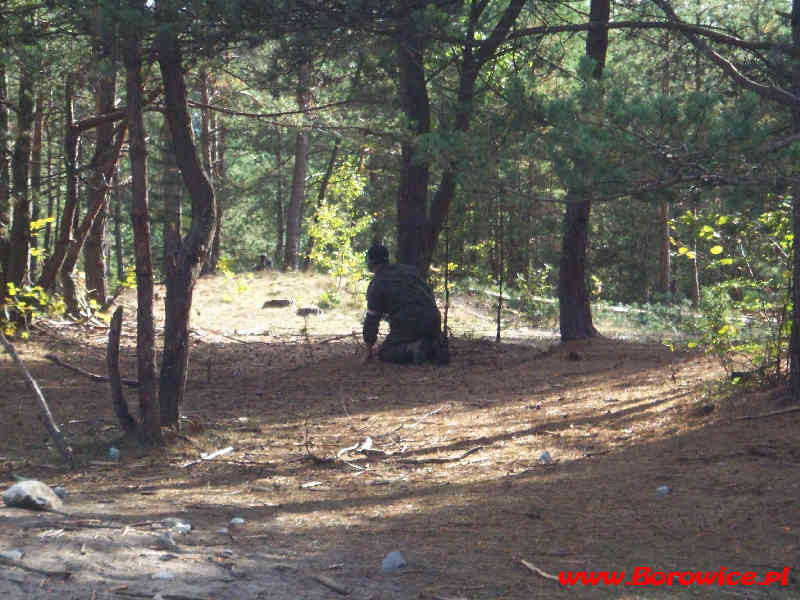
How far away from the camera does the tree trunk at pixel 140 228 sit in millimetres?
6449

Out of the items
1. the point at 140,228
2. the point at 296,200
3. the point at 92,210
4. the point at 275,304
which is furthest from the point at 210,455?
the point at 296,200

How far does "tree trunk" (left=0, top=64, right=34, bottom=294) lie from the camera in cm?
1083

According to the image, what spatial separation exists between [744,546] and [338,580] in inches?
86.4

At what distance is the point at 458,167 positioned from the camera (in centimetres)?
680

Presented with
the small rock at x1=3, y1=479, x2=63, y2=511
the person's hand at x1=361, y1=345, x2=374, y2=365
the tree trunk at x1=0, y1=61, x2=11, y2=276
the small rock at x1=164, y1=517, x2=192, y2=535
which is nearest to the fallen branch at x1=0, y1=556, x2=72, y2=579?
the small rock at x1=164, y1=517, x2=192, y2=535

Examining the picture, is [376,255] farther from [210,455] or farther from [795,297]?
[795,297]

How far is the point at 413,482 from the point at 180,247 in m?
2.76

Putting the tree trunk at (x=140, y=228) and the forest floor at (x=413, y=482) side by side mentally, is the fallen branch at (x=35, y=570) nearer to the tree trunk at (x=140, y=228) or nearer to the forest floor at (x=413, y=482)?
the forest floor at (x=413, y=482)

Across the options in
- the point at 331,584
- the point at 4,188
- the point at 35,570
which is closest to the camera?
the point at 35,570

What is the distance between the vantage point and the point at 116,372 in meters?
6.52

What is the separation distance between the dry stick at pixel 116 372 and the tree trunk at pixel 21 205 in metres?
4.83

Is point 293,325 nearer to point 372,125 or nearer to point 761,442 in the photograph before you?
point 372,125

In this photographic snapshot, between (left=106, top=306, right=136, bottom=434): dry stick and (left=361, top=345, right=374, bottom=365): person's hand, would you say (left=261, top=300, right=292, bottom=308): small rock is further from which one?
(left=106, top=306, right=136, bottom=434): dry stick

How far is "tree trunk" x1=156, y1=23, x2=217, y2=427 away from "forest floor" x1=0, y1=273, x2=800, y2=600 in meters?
0.49
